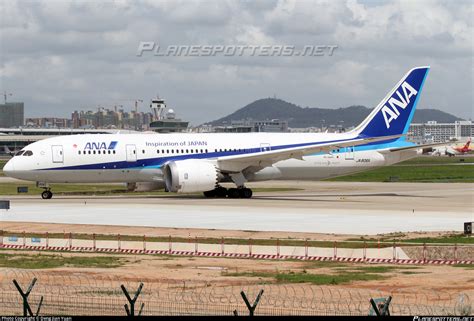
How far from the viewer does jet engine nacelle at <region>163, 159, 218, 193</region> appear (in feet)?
216

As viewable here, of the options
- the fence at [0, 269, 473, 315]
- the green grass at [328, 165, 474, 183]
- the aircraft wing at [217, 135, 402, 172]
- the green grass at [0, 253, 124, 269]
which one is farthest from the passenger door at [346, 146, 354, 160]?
the fence at [0, 269, 473, 315]

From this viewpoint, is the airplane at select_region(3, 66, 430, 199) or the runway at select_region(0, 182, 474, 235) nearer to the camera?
the runway at select_region(0, 182, 474, 235)

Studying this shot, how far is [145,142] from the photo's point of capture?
68.5m

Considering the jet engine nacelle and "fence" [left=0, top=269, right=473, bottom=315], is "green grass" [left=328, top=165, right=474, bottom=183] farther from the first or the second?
"fence" [left=0, top=269, right=473, bottom=315]

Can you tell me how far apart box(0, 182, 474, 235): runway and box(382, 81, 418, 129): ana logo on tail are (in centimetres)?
617

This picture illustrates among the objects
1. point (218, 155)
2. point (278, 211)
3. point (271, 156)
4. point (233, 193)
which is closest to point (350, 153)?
point (271, 156)

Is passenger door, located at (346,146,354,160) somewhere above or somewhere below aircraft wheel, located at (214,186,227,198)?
above

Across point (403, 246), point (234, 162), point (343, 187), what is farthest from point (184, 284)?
point (343, 187)

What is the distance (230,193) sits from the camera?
69.8 m

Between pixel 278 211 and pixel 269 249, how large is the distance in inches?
725

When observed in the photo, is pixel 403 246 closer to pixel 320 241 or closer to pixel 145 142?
pixel 320 241

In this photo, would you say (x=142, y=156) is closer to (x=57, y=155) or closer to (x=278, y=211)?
(x=57, y=155)

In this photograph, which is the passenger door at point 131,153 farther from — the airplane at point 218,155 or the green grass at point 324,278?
the green grass at point 324,278

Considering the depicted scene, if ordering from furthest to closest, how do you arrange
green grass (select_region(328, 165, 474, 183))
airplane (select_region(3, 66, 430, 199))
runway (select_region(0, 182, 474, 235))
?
1. green grass (select_region(328, 165, 474, 183))
2. airplane (select_region(3, 66, 430, 199))
3. runway (select_region(0, 182, 474, 235))
